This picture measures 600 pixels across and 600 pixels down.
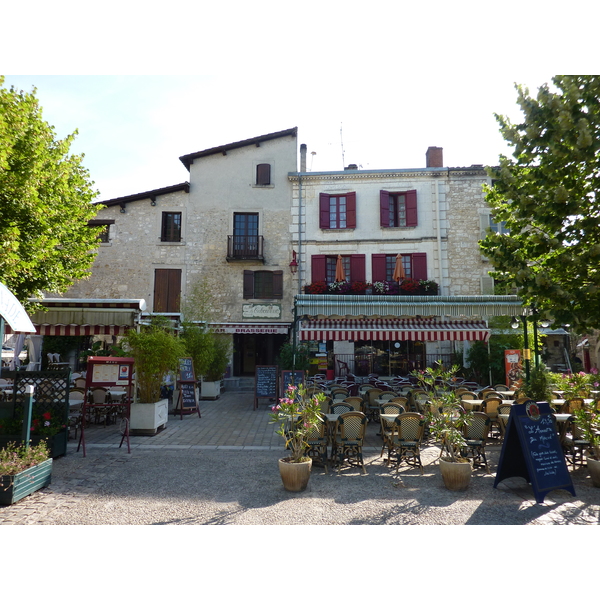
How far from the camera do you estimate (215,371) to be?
1599cm

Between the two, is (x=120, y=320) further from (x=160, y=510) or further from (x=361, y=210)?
(x=361, y=210)

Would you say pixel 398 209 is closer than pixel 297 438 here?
No

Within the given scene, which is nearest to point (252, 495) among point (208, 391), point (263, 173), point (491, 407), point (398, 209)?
point (491, 407)

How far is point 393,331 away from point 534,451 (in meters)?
7.63

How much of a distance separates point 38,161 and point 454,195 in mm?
17126

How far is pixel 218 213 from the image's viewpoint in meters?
20.2

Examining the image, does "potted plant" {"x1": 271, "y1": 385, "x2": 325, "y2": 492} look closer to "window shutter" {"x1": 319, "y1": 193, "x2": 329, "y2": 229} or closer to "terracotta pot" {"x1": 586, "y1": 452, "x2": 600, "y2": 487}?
"terracotta pot" {"x1": 586, "y1": 452, "x2": 600, "y2": 487}

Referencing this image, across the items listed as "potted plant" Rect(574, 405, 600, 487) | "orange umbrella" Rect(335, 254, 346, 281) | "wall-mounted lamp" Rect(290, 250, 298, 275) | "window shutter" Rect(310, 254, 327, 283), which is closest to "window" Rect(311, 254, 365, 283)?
"window shutter" Rect(310, 254, 327, 283)

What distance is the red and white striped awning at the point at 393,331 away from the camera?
43.2ft

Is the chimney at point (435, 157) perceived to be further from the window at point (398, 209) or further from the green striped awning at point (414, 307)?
the green striped awning at point (414, 307)

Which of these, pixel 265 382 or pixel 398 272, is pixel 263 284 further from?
pixel 265 382

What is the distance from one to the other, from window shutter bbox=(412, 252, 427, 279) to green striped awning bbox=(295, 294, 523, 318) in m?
6.42

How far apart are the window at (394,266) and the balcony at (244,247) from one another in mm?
5486

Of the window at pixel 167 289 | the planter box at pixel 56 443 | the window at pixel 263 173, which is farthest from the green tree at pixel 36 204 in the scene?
the window at pixel 263 173
